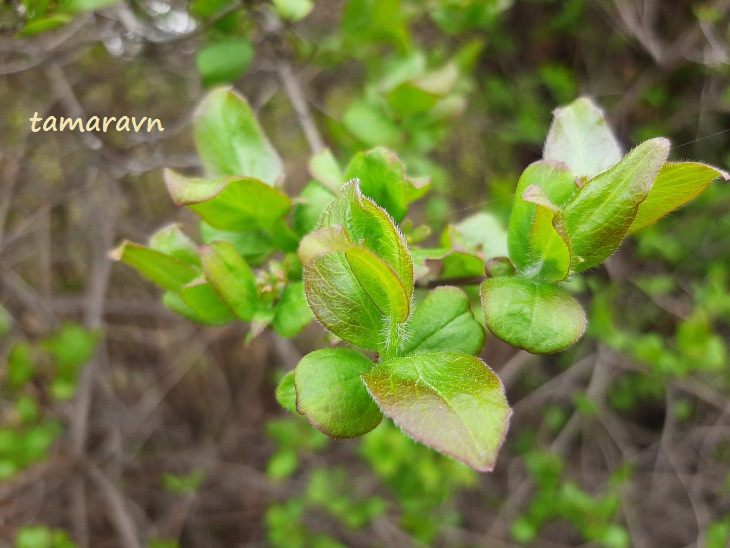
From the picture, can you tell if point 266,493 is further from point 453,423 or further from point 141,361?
point 453,423

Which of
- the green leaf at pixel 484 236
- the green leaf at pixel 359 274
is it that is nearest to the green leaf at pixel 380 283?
the green leaf at pixel 359 274

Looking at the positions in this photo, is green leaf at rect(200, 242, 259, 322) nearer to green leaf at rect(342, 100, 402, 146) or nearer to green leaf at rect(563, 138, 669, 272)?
green leaf at rect(563, 138, 669, 272)

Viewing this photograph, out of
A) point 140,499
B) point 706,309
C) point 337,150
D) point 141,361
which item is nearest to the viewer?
point 337,150

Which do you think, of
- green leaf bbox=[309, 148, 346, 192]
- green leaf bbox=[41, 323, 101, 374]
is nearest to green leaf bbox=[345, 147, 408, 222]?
green leaf bbox=[309, 148, 346, 192]

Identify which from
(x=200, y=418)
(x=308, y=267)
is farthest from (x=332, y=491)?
(x=308, y=267)

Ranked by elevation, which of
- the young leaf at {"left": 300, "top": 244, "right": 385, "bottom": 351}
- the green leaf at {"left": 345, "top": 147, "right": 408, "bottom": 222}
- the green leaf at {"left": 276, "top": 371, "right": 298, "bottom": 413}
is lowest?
the green leaf at {"left": 276, "top": 371, "right": 298, "bottom": 413}

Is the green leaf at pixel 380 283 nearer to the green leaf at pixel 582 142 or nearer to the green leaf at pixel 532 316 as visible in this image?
the green leaf at pixel 532 316
